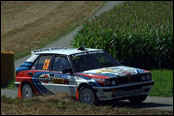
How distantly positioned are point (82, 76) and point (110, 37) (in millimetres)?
11818

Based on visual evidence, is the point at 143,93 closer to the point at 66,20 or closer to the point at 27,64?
the point at 27,64

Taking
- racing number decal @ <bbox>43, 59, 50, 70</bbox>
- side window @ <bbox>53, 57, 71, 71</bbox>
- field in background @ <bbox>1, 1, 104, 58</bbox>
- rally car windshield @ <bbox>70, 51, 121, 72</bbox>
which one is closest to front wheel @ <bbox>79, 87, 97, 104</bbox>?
rally car windshield @ <bbox>70, 51, 121, 72</bbox>

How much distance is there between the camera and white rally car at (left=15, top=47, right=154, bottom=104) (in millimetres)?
13133

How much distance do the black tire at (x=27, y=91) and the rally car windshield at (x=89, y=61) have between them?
1.77 m

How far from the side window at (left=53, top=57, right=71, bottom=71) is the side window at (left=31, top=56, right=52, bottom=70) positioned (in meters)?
0.27

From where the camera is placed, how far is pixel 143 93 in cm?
1367

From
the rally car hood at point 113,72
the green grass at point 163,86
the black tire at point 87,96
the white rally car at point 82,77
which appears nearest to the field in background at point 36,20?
the green grass at point 163,86

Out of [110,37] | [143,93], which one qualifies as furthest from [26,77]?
[110,37]

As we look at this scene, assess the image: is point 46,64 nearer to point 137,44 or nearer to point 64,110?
point 64,110

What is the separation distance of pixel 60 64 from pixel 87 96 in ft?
5.48

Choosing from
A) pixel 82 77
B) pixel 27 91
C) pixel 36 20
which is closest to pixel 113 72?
pixel 82 77

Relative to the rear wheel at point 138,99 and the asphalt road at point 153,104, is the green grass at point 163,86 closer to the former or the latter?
the asphalt road at point 153,104

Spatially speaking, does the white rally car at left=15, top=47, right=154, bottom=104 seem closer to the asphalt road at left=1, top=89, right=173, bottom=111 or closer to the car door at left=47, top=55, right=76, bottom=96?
the car door at left=47, top=55, right=76, bottom=96

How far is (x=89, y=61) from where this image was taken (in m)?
14.4
